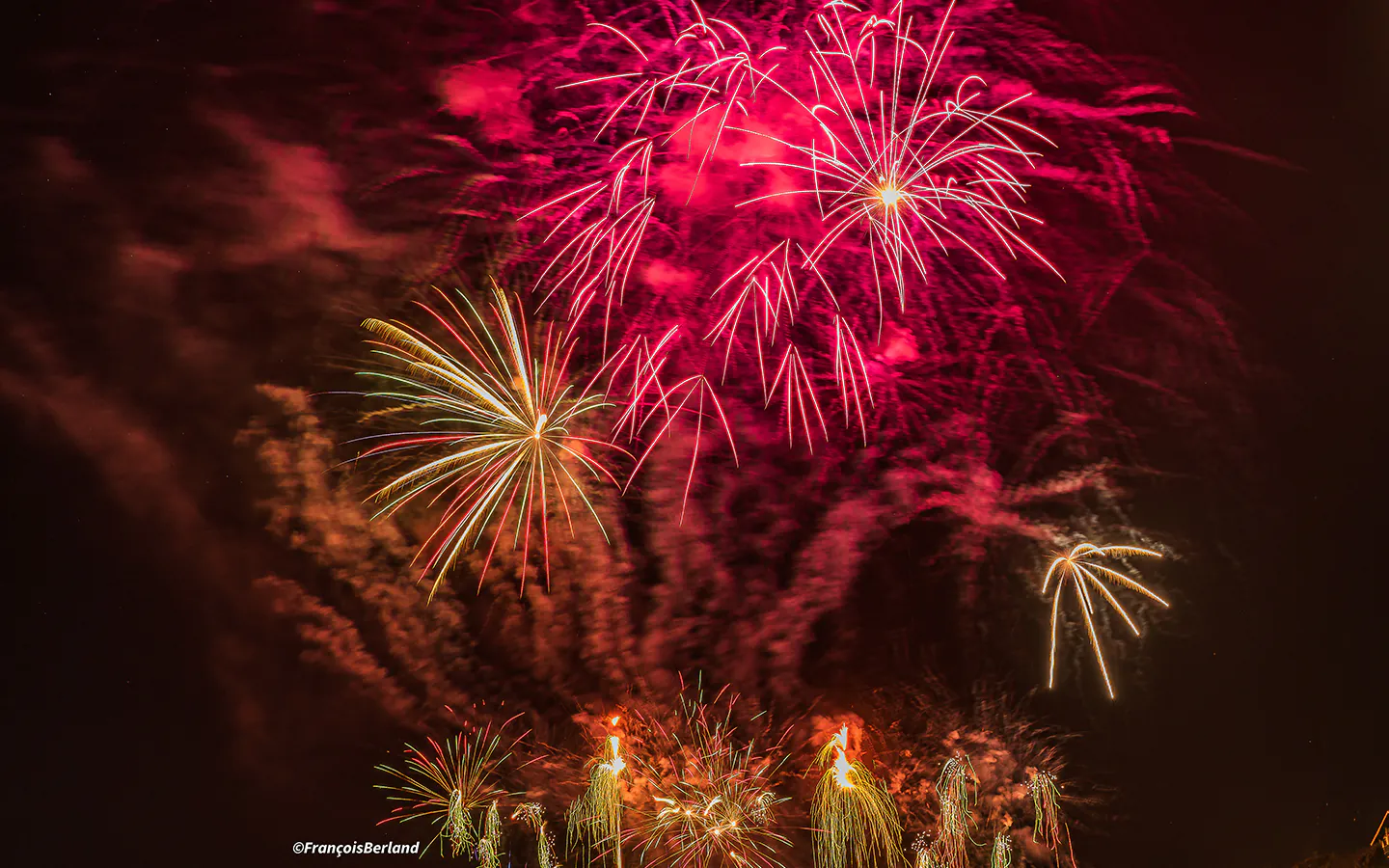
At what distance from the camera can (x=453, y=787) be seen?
2275 mm

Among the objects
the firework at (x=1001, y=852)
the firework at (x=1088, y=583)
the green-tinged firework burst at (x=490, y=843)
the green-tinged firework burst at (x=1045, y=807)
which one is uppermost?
the firework at (x=1088, y=583)

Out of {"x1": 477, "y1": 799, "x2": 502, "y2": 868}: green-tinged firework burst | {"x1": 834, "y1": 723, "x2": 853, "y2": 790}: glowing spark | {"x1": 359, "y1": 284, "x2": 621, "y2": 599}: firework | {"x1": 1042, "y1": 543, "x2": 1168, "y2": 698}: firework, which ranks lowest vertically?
{"x1": 477, "y1": 799, "x2": 502, "y2": 868}: green-tinged firework burst

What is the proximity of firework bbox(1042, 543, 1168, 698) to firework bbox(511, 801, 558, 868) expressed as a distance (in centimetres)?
171

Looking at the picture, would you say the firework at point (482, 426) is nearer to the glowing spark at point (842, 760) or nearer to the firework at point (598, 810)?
the firework at point (598, 810)

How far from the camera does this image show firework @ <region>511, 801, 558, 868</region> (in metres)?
2.28

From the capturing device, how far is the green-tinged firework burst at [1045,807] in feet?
7.43

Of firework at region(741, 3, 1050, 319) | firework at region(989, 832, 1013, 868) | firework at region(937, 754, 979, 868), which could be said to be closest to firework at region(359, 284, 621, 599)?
firework at region(741, 3, 1050, 319)

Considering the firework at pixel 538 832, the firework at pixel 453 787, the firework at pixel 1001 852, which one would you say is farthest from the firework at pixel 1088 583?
the firework at pixel 453 787

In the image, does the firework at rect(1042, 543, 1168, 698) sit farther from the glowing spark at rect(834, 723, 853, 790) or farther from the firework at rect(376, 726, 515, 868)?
the firework at rect(376, 726, 515, 868)

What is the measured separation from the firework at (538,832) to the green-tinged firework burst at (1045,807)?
1567 millimetres

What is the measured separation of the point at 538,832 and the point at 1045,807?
165cm

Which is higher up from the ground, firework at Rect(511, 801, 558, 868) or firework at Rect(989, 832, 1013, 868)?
firework at Rect(511, 801, 558, 868)

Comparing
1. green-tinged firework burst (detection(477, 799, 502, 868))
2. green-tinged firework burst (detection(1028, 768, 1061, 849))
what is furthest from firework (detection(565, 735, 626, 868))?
green-tinged firework burst (detection(1028, 768, 1061, 849))

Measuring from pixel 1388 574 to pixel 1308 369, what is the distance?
75 centimetres
